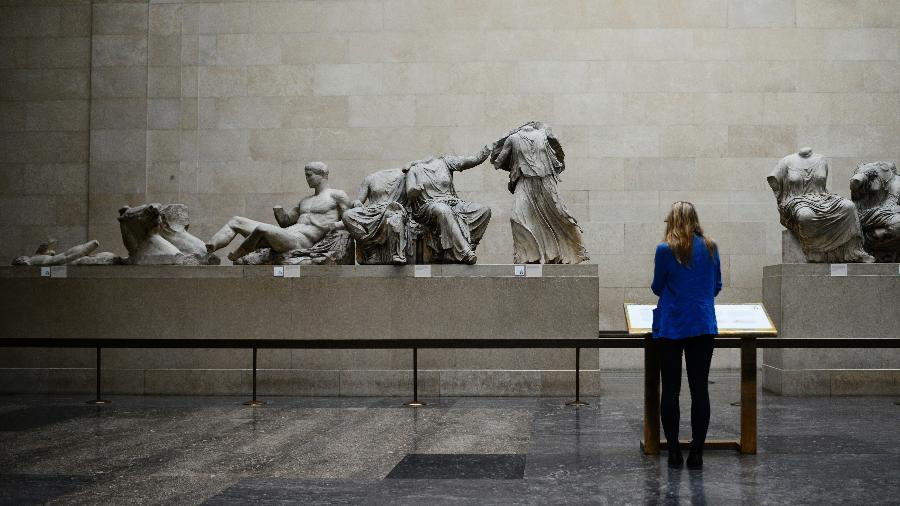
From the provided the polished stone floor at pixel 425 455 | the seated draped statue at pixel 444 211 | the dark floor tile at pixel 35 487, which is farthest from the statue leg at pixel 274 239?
the dark floor tile at pixel 35 487

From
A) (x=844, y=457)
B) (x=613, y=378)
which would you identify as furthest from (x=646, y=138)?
(x=844, y=457)

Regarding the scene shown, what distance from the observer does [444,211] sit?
10836mm

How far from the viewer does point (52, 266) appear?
11.6 meters

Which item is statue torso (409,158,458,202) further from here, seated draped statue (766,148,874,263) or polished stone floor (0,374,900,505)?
seated draped statue (766,148,874,263)

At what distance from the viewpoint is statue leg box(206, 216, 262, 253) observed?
11.6m

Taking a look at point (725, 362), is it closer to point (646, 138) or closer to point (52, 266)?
point (646, 138)

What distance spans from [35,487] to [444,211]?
592cm

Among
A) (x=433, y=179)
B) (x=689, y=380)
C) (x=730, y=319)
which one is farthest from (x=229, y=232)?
(x=689, y=380)

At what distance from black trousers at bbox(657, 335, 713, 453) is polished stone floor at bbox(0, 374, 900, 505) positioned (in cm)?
33

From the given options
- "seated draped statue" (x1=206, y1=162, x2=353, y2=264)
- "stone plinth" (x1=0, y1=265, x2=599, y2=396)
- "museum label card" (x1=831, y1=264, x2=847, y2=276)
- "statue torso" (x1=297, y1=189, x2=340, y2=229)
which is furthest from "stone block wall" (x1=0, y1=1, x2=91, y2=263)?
"museum label card" (x1=831, y1=264, x2=847, y2=276)

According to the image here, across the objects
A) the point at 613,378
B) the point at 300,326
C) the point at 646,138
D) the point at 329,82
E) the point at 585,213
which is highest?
the point at 329,82

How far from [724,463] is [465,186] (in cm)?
865

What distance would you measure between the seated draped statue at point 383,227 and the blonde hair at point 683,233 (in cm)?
498

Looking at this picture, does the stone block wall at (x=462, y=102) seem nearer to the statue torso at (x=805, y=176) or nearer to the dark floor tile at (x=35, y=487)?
the statue torso at (x=805, y=176)
